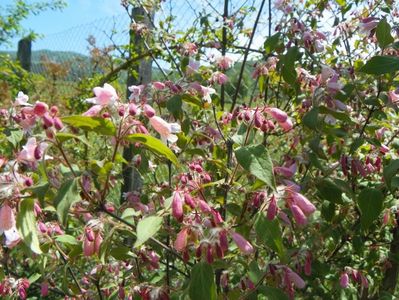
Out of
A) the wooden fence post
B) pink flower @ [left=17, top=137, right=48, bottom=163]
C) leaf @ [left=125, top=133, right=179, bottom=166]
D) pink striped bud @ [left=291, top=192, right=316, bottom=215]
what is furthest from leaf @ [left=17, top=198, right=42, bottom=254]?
the wooden fence post

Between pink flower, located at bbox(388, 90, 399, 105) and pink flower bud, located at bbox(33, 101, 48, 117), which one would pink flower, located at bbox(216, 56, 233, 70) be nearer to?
pink flower, located at bbox(388, 90, 399, 105)

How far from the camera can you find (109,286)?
5.72ft

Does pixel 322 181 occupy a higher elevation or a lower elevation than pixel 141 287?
higher

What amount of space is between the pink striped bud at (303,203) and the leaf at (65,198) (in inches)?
17.3

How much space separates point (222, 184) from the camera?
1414mm

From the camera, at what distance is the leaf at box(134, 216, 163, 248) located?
0.95 m

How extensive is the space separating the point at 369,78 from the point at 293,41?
0.95 feet

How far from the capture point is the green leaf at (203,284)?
986 mm

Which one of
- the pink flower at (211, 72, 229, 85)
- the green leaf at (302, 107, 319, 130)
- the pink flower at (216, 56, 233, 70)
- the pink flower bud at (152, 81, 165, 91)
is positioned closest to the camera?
the green leaf at (302, 107, 319, 130)

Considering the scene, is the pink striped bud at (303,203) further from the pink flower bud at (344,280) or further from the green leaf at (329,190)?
the pink flower bud at (344,280)

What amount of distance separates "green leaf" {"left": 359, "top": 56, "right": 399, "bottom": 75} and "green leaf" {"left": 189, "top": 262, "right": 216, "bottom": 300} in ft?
1.90

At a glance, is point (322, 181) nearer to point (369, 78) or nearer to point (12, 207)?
point (369, 78)

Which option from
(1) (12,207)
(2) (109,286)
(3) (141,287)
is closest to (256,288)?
(3) (141,287)

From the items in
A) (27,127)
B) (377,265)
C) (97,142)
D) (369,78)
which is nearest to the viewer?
(27,127)
